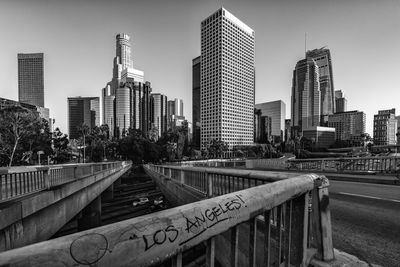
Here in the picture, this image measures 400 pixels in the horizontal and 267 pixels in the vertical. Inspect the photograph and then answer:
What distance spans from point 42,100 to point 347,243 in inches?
9552

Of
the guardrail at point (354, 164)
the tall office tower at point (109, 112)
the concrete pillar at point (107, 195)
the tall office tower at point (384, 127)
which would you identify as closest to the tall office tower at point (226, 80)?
the tall office tower at point (109, 112)

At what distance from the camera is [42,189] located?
653 cm

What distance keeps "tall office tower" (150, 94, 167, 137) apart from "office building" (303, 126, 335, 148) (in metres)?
125

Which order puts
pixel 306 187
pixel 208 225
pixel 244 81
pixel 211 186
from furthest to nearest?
pixel 244 81, pixel 211 186, pixel 306 187, pixel 208 225

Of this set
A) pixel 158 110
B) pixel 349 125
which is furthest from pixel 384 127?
pixel 158 110

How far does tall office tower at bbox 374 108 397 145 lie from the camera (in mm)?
131500

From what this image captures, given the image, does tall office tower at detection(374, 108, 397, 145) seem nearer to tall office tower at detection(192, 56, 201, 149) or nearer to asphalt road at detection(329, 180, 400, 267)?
tall office tower at detection(192, 56, 201, 149)

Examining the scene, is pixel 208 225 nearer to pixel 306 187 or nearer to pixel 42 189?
pixel 306 187

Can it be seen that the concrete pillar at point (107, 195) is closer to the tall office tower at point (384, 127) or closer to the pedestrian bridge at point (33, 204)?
the pedestrian bridge at point (33, 204)

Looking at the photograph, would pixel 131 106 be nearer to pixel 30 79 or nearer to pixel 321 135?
pixel 30 79

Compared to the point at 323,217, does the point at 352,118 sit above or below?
above

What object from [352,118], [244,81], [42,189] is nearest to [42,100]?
[244,81]

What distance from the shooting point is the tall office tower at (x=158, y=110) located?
568ft

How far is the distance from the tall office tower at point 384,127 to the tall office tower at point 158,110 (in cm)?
16984
